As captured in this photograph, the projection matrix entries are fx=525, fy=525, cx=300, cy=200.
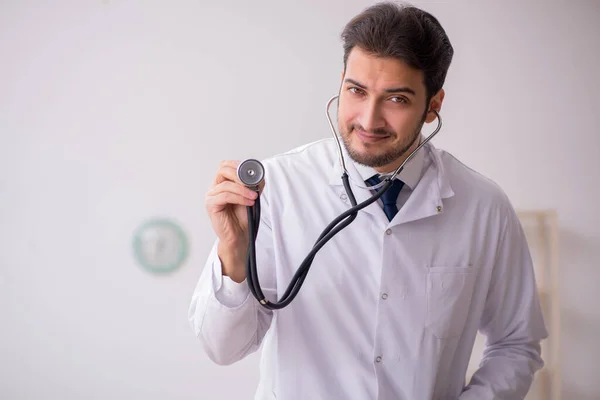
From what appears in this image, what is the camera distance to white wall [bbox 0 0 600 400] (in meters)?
2.02

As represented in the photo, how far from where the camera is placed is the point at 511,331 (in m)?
1.38

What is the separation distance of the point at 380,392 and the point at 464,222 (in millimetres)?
470

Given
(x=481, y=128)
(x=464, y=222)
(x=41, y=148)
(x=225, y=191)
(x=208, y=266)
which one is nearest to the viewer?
Answer: (x=225, y=191)

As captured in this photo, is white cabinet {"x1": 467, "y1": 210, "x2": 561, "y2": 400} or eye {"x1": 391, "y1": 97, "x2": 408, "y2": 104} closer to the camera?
eye {"x1": 391, "y1": 97, "x2": 408, "y2": 104}

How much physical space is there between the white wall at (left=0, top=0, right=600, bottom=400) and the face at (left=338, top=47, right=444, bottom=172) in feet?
3.15

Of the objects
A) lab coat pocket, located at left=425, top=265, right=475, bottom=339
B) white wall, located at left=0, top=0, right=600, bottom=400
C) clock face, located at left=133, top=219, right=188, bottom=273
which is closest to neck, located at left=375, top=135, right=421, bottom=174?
lab coat pocket, located at left=425, top=265, right=475, bottom=339

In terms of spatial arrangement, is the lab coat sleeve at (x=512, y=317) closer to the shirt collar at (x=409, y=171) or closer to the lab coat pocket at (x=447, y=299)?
the lab coat pocket at (x=447, y=299)

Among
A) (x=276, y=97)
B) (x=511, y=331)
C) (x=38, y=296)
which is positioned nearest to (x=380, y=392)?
(x=511, y=331)

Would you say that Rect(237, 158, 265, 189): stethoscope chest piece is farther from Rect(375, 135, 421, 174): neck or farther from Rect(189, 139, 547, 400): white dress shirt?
Rect(375, 135, 421, 174): neck

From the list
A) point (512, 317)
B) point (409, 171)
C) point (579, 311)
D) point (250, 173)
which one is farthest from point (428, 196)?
point (579, 311)

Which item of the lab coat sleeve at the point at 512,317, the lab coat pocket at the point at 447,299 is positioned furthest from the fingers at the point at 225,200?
the lab coat sleeve at the point at 512,317

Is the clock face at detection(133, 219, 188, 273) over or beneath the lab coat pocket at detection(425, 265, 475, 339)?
over

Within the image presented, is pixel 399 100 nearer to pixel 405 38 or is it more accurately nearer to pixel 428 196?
pixel 405 38

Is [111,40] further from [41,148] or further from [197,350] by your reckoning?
[197,350]
